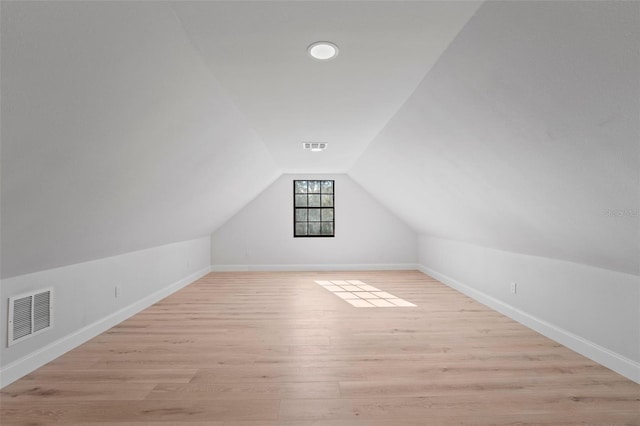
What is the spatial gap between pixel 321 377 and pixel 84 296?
2407 millimetres

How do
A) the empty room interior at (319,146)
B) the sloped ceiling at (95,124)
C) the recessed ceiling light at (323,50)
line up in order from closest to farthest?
the sloped ceiling at (95,124)
the empty room interior at (319,146)
the recessed ceiling light at (323,50)

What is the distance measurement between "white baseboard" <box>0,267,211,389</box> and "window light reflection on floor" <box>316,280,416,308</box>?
273 centimetres

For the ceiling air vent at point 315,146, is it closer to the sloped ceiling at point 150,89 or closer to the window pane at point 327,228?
the sloped ceiling at point 150,89

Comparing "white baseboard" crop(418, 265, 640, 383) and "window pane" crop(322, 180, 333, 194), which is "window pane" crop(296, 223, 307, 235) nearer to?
"window pane" crop(322, 180, 333, 194)

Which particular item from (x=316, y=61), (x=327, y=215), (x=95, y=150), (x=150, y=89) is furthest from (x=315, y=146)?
(x=327, y=215)

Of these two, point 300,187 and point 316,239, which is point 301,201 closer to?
point 300,187

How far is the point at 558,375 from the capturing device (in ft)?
7.48

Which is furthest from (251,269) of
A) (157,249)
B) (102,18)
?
(102,18)

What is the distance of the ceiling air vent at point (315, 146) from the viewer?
4.05 m

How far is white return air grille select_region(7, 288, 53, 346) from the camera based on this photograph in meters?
2.20

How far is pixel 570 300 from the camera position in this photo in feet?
9.14

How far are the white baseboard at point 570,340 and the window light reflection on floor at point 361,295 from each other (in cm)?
104

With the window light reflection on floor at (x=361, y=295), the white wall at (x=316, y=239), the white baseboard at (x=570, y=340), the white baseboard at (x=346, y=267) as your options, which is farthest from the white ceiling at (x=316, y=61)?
the white baseboard at (x=346, y=267)

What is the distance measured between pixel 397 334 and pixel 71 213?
2993 millimetres
